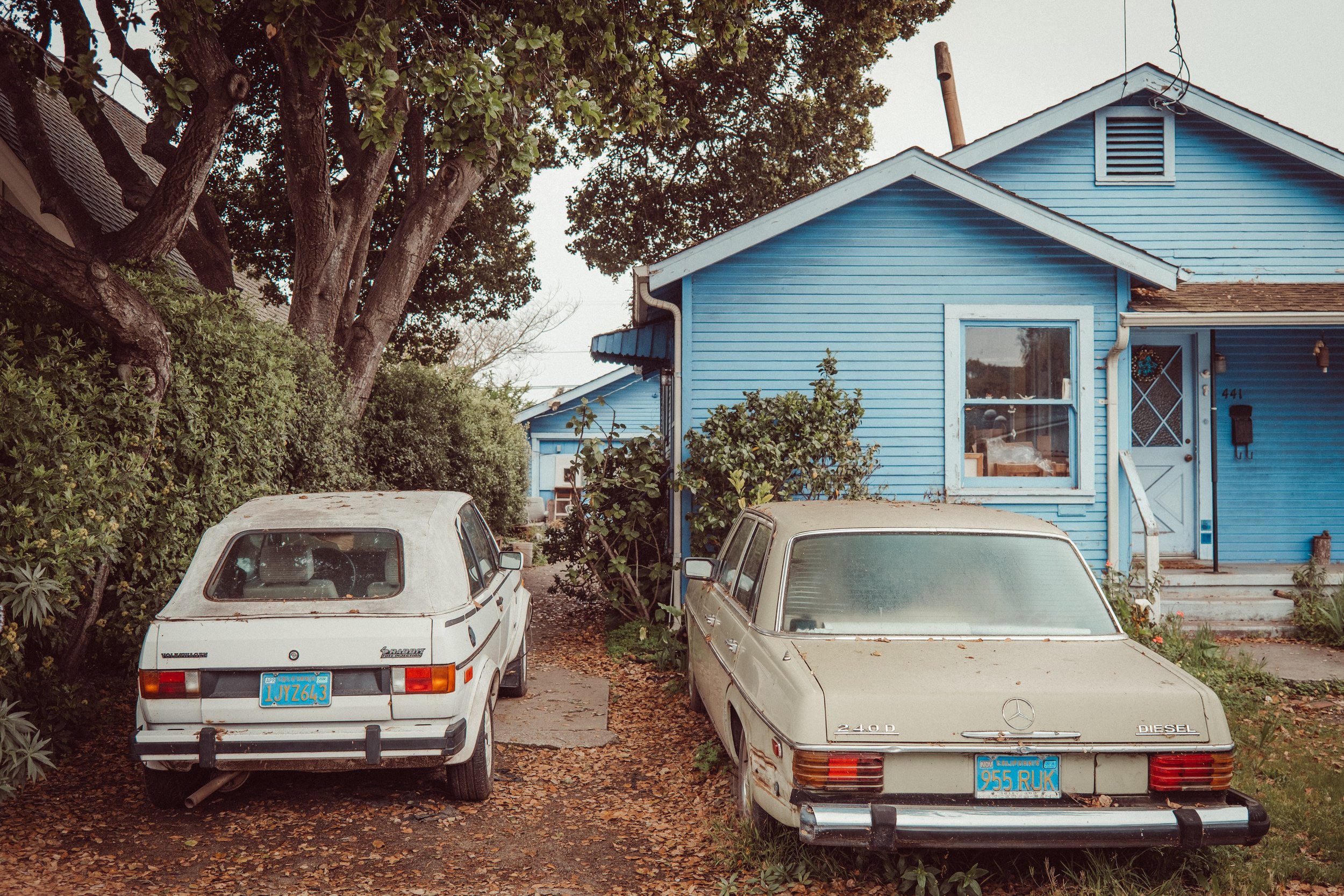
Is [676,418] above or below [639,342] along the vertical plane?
below

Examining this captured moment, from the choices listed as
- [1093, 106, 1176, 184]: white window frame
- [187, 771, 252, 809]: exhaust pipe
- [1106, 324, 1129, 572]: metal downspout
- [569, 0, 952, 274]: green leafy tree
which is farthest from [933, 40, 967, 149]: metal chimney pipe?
[187, 771, 252, 809]: exhaust pipe

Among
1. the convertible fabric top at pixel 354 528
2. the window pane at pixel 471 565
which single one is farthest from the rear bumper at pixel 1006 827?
the window pane at pixel 471 565

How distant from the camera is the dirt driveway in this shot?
4.22 metres

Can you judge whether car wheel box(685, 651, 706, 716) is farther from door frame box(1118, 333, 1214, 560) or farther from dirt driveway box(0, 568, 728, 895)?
door frame box(1118, 333, 1214, 560)

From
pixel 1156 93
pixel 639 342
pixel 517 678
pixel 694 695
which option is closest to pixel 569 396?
pixel 639 342

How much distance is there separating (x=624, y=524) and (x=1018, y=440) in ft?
12.8

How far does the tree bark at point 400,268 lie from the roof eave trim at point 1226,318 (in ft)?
22.5

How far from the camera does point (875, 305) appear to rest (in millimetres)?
9344

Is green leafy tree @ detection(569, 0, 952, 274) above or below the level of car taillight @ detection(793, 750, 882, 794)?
above

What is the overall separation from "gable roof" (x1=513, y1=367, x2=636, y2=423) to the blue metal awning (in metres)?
12.9

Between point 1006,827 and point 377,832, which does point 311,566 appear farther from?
point 1006,827

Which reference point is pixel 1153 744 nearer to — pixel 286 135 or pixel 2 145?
pixel 286 135

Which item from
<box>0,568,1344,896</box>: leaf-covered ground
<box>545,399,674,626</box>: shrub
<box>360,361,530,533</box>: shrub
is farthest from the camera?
<box>360,361,530,533</box>: shrub

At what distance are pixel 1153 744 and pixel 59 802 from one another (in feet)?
17.2
